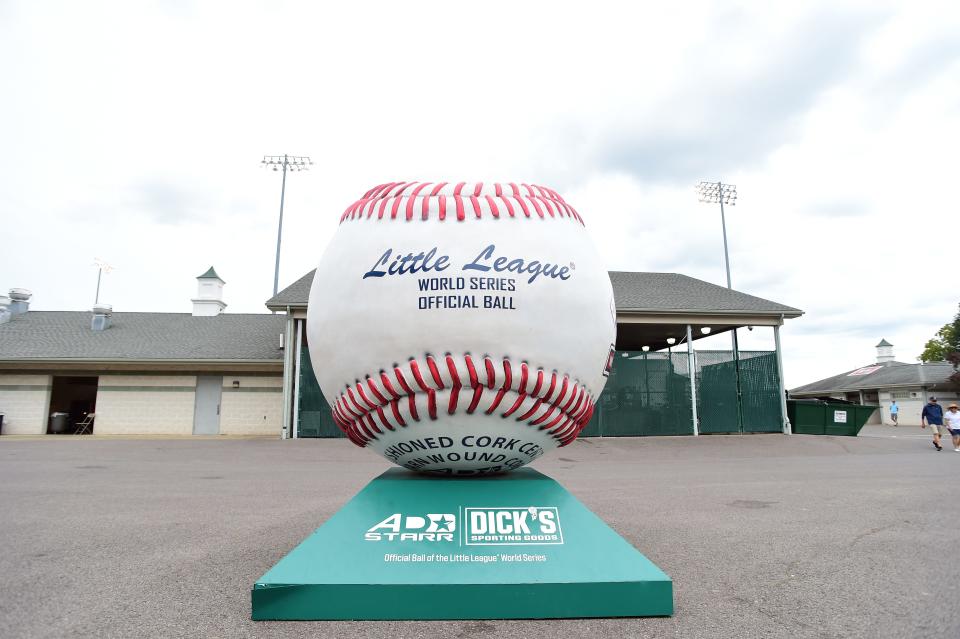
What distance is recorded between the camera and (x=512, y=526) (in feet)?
9.10

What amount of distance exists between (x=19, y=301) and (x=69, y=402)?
4.40m

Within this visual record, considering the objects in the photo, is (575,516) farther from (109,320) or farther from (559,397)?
(109,320)

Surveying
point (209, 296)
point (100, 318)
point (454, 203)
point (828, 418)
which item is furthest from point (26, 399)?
point (828, 418)

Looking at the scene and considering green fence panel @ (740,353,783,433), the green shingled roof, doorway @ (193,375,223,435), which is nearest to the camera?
green fence panel @ (740,353,783,433)

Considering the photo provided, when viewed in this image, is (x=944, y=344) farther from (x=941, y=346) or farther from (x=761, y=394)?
(x=761, y=394)

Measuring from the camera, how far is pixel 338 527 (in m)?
2.75

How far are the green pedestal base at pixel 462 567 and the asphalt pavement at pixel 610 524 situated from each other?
0.25 feet

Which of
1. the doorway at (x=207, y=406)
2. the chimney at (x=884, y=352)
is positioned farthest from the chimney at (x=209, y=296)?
the chimney at (x=884, y=352)

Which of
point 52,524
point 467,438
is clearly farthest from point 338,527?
point 52,524

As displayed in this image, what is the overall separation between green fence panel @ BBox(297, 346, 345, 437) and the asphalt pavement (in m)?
5.66

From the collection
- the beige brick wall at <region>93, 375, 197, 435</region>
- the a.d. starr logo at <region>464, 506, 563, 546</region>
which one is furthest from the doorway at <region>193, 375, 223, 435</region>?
the a.d. starr logo at <region>464, 506, 563, 546</region>

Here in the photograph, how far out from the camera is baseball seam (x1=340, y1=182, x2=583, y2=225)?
2.92 meters

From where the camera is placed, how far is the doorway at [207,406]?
58.8 ft

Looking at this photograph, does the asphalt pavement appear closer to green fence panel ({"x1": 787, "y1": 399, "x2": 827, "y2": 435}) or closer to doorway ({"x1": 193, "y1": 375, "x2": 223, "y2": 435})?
green fence panel ({"x1": 787, "y1": 399, "x2": 827, "y2": 435})
